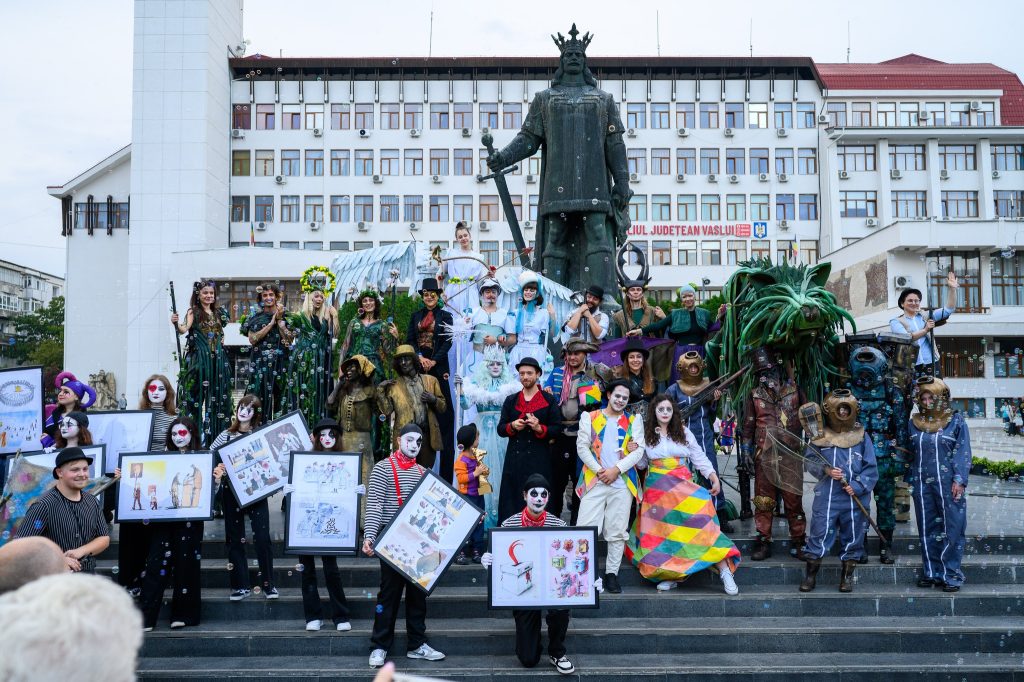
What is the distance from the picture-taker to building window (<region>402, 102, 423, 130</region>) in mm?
51750

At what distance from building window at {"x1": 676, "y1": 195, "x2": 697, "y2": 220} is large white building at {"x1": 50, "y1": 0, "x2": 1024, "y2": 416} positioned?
0.08 m

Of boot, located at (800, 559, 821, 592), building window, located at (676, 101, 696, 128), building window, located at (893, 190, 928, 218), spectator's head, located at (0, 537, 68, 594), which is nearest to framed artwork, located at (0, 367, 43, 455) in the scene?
spectator's head, located at (0, 537, 68, 594)

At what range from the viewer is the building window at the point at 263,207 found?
51906mm

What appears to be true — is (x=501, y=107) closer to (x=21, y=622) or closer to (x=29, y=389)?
(x=29, y=389)

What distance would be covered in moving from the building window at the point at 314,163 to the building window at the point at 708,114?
21681 millimetres

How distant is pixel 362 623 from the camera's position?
702 centimetres

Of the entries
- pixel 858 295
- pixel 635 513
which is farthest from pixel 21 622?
pixel 858 295

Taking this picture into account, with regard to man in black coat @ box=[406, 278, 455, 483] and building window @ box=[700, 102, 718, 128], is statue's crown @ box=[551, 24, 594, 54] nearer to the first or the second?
man in black coat @ box=[406, 278, 455, 483]

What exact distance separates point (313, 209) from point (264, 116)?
5989 mm

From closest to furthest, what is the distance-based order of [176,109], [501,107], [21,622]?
[21,622] < [176,109] < [501,107]

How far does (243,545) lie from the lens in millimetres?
7277

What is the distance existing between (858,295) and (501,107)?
71.7 ft

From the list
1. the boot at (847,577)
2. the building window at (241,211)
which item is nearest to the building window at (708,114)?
the building window at (241,211)

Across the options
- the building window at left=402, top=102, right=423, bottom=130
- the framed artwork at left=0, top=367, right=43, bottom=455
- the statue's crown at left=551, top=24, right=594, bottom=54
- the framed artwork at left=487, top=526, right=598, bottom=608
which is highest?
the building window at left=402, top=102, right=423, bottom=130
